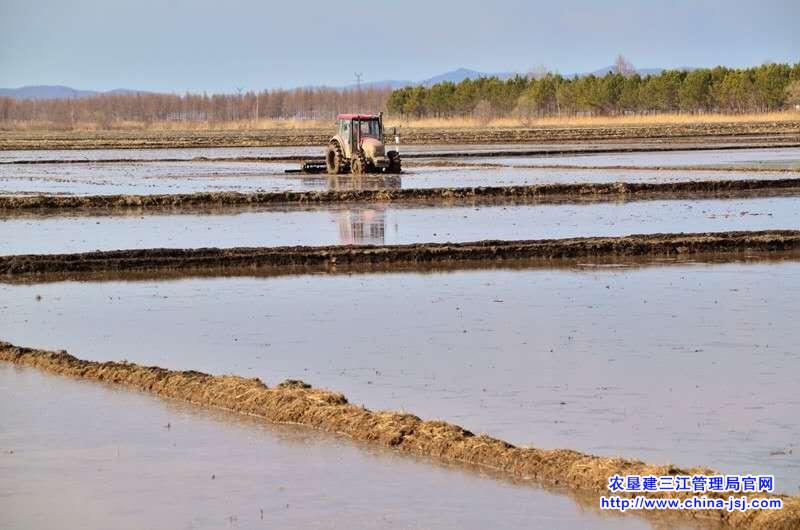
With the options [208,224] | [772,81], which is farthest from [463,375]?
[772,81]

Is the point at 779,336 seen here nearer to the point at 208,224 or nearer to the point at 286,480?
the point at 286,480

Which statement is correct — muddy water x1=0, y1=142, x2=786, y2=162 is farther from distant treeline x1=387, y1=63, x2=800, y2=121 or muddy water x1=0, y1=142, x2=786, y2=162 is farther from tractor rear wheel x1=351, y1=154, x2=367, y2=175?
distant treeline x1=387, y1=63, x2=800, y2=121

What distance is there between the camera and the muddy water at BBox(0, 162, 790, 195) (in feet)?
120

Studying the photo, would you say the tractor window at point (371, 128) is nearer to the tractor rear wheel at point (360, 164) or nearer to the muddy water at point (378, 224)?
the tractor rear wheel at point (360, 164)

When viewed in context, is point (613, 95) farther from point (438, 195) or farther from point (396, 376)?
point (396, 376)

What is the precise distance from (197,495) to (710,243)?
1362 cm

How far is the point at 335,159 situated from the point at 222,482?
3487 cm

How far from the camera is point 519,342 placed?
13266 millimetres

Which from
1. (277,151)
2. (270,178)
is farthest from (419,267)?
(277,151)

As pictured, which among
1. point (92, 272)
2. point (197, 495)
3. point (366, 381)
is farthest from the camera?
point (92, 272)

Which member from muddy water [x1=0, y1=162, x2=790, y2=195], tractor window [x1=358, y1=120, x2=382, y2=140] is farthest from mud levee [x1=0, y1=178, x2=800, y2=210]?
tractor window [x1=358, y1=120, x2=382, y2=140]

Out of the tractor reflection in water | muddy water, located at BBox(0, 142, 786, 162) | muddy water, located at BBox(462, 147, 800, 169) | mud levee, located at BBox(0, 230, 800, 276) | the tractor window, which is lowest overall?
muddy water, located at BBox(0, 142, 786, 162)

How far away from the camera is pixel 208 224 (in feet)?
88.9

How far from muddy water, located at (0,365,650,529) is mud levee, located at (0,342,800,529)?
17cm
